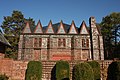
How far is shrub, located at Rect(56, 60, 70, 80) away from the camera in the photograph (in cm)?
1772

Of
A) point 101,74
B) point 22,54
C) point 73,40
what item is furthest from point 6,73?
point 73,40

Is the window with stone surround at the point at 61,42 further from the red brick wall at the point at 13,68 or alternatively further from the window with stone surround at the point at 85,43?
the red brick wall at the point at 13,68

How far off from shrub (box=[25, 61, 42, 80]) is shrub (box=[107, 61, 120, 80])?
8080mm

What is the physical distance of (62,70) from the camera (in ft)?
58.9

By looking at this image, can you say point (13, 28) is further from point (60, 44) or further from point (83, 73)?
point (83, 73)

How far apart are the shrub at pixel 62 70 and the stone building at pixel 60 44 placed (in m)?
16.0

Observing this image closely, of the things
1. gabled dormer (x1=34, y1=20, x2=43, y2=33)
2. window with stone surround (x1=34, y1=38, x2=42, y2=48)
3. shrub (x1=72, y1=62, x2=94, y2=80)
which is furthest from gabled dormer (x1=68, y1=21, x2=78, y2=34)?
shrub (x1=72, y1=62, x2=94, y2=80)

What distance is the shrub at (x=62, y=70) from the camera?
1772 cm

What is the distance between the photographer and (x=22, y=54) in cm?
3412

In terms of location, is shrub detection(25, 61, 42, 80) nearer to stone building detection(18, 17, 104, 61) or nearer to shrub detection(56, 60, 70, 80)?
shrub detection(56, 60, 70, 80)

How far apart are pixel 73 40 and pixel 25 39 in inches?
412

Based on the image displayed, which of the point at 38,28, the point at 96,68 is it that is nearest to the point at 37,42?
the point at 38,28

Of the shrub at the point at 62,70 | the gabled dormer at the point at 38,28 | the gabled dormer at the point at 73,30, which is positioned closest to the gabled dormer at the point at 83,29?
the gabled dormer at the point at 73,30

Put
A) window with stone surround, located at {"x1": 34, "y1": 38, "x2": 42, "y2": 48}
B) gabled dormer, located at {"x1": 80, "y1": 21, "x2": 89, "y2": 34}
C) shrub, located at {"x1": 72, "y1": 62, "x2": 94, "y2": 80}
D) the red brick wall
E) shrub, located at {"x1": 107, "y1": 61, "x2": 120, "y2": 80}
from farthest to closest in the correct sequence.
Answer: gabled dormer, located at {"x1": 80, "y1": 21, "x2": 89, "y2": 34} < window with stone surround, located at {"x1": 34, "y1": 38, "x2": 42, "y2": 48} < the red brick wall < shrub, located at {"x1": 107, "y1": 61, "x2": 120, "y2": 80} < shrub, located at {"x1": 72, "y1": 62, "x2": 94, "y2": 80}
